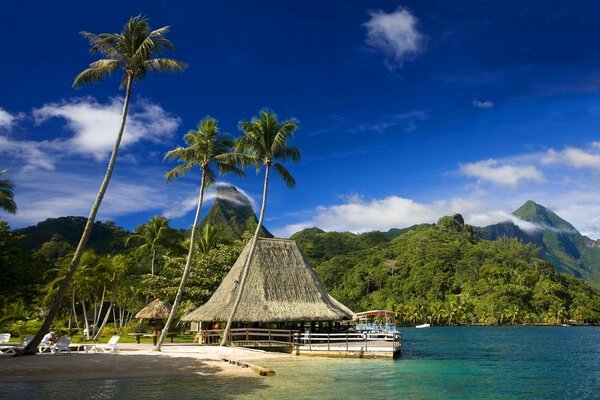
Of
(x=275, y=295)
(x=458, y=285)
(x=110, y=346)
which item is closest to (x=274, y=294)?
(x=275, y=295)

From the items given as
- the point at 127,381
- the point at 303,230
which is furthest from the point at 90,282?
the point at 303,230

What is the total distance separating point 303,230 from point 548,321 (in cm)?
10500

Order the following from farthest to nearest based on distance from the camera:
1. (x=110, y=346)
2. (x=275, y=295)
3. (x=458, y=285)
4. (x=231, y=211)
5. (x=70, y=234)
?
(x=231, y=211) → (x=458, y=285) → (x=70, y=234) → (x=275, y=295) → (x=110, y=346)

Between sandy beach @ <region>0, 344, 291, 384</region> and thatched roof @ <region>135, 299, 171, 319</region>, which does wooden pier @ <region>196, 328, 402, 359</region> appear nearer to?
thatched roof @ <region>135, 299, 171, 319</region>

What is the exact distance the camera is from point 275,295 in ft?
92.4

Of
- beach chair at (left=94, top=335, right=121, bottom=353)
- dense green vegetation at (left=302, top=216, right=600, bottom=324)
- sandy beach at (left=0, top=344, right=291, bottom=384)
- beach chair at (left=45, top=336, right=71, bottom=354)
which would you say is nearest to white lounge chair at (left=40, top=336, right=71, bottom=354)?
beach chair at (left=45, top=336, right=71, bottom=354)

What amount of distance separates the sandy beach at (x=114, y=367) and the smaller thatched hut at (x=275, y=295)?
5205 millimetres

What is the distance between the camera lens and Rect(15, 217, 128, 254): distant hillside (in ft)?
255

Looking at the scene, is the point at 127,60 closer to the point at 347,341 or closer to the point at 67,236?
the point at 347,341

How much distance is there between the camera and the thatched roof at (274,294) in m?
26.7

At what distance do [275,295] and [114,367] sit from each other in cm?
1220

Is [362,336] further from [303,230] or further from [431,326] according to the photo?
[303,230]

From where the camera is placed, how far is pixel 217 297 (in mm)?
29453

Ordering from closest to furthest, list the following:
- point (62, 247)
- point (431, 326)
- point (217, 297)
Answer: point (217, 297) → point (62, 247) → point (431, 326)
